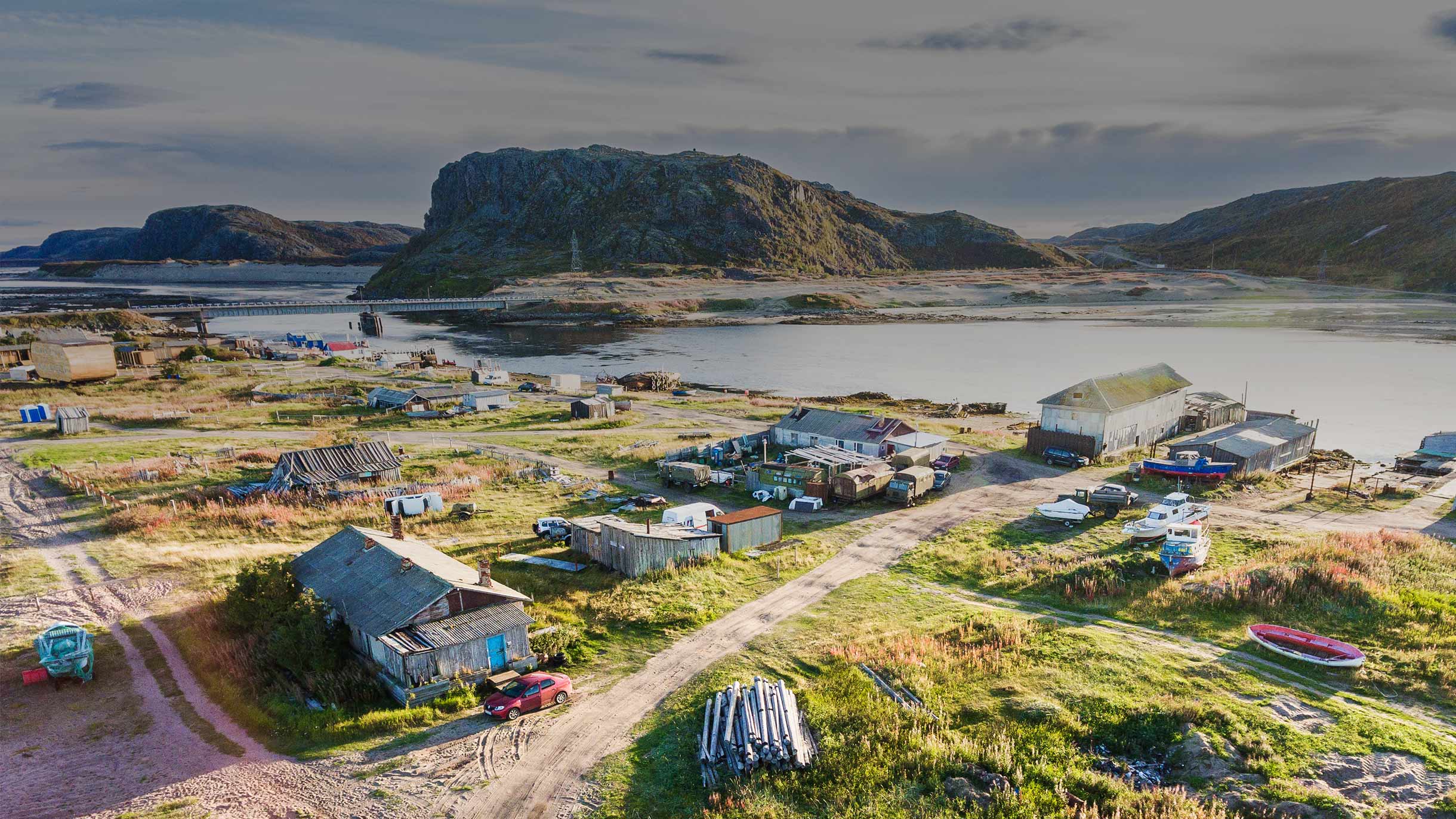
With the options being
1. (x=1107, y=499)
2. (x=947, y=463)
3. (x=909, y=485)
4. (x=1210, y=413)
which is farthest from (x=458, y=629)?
(x=1210, y=413)

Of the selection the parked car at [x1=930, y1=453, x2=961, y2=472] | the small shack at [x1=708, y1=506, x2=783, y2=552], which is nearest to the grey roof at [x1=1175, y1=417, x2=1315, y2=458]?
the parked car at [x1=930, y1=453, x2=961, y2=472]

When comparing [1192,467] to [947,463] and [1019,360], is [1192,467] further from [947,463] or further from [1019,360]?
[1019,360]

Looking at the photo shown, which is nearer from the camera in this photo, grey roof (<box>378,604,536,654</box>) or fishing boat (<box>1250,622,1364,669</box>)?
grey roof (<box>378,604,536,654</box>)

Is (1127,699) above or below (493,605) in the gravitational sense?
below

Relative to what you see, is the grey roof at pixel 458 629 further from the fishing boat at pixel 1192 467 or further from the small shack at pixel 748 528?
the fishing boat at pixel 1192 467

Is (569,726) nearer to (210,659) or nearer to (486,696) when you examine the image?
(486,696)

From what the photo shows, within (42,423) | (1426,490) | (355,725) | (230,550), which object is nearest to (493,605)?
(355,725)

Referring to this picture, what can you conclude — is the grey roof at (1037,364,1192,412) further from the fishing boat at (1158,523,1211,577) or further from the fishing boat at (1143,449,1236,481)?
the fishing boat at (1158,523,1211,577)
